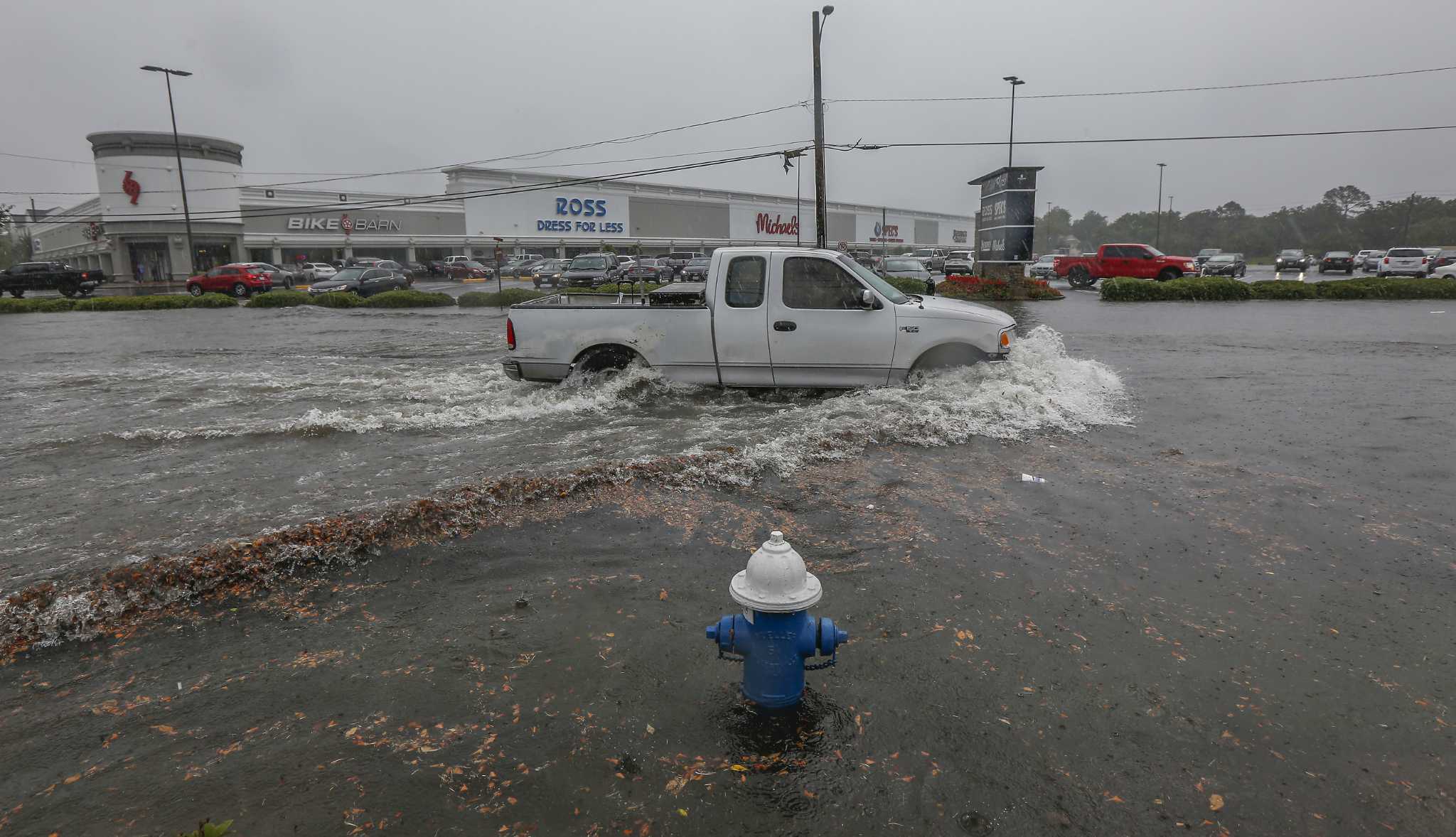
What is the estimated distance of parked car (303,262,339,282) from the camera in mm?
46872

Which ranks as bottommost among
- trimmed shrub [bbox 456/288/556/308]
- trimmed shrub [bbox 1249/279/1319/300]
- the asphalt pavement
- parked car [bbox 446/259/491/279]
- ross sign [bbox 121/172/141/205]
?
the asphalt pavement

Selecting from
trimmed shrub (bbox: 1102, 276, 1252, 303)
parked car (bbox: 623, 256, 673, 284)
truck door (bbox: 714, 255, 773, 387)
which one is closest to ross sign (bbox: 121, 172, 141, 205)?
parked car (bbox: 623, 256, 673, 284)

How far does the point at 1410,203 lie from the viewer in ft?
297

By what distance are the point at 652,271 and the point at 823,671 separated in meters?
41.0

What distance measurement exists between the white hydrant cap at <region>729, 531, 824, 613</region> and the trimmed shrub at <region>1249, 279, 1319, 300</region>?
29.0m

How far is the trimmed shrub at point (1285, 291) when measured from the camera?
2567cm

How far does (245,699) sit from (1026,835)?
3.03 metres

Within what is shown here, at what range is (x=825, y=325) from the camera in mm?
8305

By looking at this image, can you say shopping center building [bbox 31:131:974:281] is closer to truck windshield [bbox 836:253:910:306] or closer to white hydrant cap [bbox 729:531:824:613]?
truck windshield [bbox 836:253:910:306]

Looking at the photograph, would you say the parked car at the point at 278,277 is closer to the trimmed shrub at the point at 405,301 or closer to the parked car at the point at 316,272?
the parked car at the point at 316,272

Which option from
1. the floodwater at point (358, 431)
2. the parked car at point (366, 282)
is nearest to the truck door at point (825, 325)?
the floodwater at point (358, 431)

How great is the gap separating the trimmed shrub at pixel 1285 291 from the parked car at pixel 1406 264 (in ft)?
49.0

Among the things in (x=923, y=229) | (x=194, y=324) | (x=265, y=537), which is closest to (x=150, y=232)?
(x=194, y=324)

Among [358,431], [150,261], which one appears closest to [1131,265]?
[358,431]
